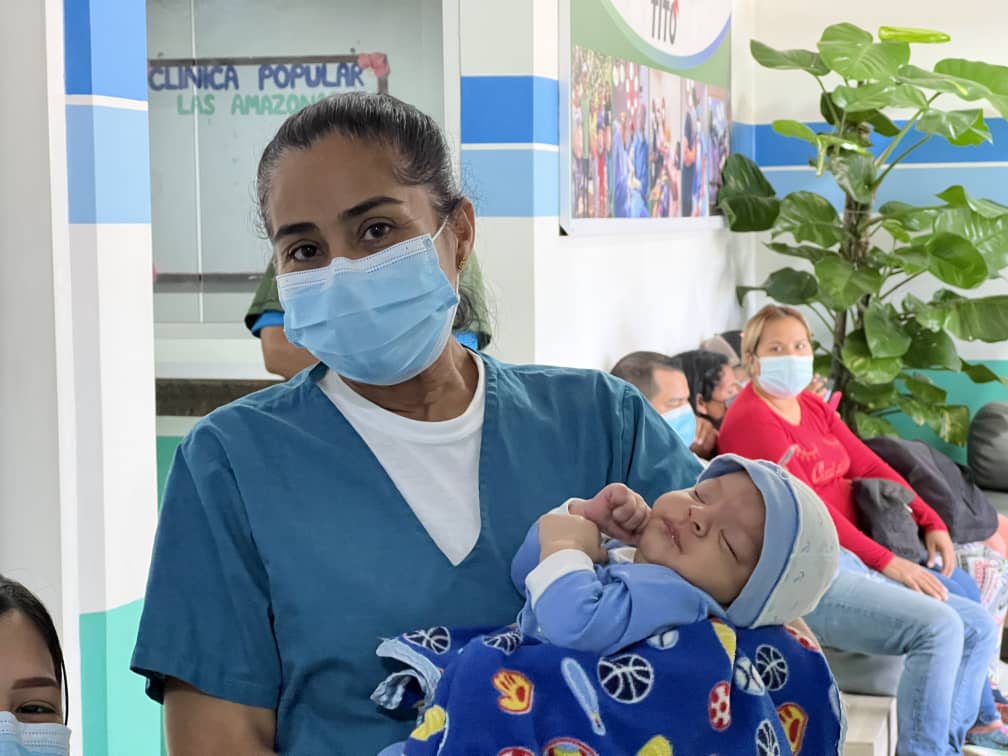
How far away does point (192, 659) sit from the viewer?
141cm

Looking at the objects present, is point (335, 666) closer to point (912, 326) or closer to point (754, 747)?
point (754, 747)

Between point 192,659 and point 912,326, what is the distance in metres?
4.94

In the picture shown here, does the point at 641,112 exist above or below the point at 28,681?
above

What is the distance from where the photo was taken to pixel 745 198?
593 centimetres

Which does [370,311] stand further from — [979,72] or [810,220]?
[979,72]

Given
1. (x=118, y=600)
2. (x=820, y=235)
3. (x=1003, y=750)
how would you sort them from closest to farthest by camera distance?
(x=118, y=600), (x=1003, y=750), (x=820, y=235)

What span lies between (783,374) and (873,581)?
2.25 feet

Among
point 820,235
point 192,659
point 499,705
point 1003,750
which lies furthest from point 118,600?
point 820,235

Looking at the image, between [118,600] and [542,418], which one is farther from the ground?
[542,418]

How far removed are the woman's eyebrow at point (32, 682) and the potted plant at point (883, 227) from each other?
4.45 metres

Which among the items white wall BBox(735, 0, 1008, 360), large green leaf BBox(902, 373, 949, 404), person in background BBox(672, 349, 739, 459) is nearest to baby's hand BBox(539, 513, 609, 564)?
person in background BBox(672, 349, 739, 459)

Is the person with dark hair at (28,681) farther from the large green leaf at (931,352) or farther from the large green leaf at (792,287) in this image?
the large green leaf at (931,352)

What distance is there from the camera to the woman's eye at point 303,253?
1492mm

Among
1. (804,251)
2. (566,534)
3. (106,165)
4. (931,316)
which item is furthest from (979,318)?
(566,534)
